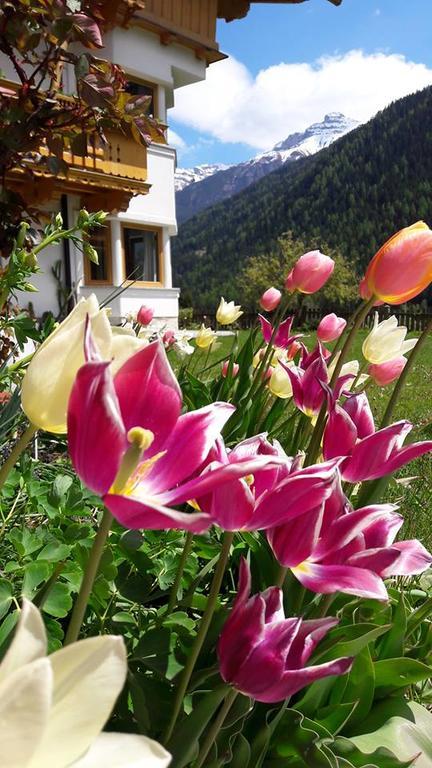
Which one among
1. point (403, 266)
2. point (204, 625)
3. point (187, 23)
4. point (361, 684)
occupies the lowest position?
point (361, 684)

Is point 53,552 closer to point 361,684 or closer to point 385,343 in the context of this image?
point 361,684

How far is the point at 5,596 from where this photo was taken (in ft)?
2.75

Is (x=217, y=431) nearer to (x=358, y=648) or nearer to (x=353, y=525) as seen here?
(x=353, y=525)

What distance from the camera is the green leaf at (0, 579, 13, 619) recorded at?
821 mm

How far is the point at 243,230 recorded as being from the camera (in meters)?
102

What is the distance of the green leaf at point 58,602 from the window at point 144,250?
12.4m

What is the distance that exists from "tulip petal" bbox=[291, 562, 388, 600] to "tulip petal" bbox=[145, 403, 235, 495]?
0.52ft

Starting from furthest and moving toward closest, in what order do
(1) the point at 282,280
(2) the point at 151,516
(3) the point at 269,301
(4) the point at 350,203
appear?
(4) the point at 350,203 < (1) the point at 282,280 < (3) the point at 269,301 < (2) the point at 151,516

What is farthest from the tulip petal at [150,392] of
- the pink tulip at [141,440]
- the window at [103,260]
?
the window at [103,260]

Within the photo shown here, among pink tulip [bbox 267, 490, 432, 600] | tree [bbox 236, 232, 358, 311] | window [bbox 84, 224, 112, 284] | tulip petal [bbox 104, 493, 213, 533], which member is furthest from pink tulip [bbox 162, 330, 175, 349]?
tree [bbox 236, 232, 358, 311]

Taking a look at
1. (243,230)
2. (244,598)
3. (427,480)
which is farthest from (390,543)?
(243,230)

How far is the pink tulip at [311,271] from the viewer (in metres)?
1.72

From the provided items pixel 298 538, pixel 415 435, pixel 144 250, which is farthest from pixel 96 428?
pixel 144 250

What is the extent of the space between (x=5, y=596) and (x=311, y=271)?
119 cm
